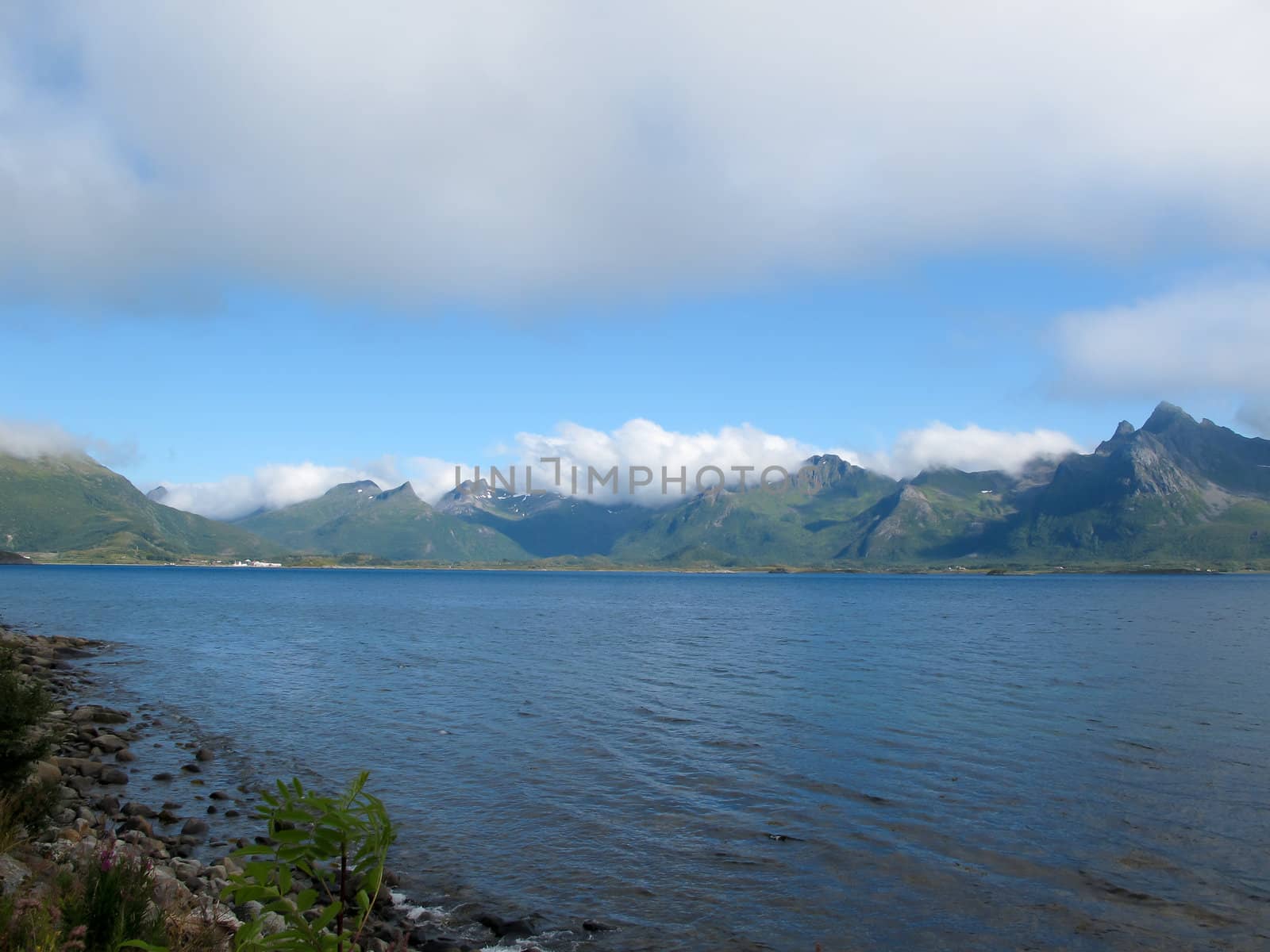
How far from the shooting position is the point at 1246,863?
874 inches

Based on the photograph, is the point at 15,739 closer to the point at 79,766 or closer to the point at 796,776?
the point at 79,766

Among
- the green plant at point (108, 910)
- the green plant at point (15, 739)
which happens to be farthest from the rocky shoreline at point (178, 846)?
the green plant at point (15, 739)

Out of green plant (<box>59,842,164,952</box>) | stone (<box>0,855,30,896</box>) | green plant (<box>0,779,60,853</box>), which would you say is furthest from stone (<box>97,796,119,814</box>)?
green plant (<box>59,842,164,952</box>)

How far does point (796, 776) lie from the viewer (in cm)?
3100

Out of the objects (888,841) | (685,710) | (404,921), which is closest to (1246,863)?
(888,841)

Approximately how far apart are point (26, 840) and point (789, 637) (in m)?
81.5

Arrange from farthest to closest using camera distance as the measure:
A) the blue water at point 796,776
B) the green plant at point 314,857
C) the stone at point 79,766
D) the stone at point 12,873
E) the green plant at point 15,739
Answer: the stone at point 79,766, the blue water at point 796,776, the green plant at point 15,739, the stone at point 12,873, the green plant at point 314,857

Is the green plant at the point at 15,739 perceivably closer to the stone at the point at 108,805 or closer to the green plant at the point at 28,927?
the stone at the point at 108,805

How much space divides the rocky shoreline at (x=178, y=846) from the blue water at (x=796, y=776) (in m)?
1.09

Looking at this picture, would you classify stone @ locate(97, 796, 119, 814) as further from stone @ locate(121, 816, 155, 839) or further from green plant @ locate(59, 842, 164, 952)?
green plant @ locate(59, 842, 164, 952)

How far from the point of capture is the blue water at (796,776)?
1975 centimetres

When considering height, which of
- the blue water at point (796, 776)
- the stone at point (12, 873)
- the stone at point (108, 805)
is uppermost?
the stone at point (12, 873)

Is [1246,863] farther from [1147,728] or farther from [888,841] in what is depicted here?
[1147,728]

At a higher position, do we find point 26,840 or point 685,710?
point 26,840
